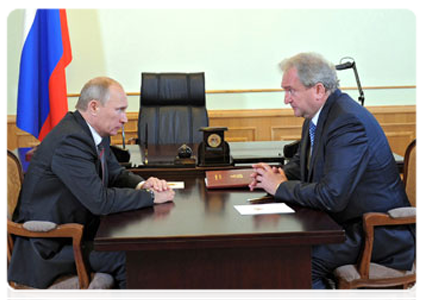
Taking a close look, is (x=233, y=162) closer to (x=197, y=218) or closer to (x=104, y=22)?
(x=197, y=218)

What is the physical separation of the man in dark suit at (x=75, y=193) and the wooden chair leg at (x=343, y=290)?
748 millimetres

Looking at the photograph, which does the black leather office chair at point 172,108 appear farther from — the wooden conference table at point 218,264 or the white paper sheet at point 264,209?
the wooden conference table at point 218,264

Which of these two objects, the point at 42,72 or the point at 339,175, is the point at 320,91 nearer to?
the point at 339,175

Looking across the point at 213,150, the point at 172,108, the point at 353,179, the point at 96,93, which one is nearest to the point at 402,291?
the point at 353,179

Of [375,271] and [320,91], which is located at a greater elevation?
[320,91]

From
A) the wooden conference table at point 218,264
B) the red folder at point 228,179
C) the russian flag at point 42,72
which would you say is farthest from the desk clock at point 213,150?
the russian flag at point 42,72

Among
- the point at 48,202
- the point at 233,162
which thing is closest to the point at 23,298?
the point at 48,202

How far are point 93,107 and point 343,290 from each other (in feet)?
4.13

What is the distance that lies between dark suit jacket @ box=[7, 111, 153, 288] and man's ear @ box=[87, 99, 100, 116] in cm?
6

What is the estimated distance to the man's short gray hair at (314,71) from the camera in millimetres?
2348

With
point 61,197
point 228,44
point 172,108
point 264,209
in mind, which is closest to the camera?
point 264,209

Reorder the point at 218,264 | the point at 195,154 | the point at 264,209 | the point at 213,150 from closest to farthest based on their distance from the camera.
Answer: the point at 218,264 < the point at 264,209 < the point at 213,150 < the point at 195,154

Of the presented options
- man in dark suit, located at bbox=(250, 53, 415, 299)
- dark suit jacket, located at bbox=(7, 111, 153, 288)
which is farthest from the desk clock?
dark suit jacket, located at bbox=(7, 111, 153, 288)

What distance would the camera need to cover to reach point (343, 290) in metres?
2.07
